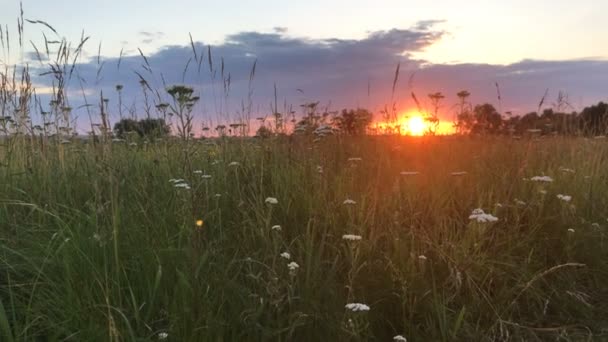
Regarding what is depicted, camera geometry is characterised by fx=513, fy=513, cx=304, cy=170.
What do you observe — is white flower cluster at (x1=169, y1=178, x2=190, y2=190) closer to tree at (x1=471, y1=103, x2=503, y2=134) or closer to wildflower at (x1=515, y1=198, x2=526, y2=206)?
wildflower at (x1=515, y1=198, x2=526, y2=206)

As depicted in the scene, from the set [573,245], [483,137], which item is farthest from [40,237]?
[483,137]

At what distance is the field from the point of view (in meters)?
2.36

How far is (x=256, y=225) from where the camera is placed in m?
3.27

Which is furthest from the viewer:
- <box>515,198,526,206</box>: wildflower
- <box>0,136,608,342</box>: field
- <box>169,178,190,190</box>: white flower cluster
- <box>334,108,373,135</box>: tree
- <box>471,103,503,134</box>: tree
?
<box>471,103,503,134</box>: tree

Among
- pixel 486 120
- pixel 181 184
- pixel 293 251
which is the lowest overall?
pixel 293 251

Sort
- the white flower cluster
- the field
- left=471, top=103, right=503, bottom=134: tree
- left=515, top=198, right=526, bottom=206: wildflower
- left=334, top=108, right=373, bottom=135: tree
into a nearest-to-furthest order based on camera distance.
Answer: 1. the field
2. the white flower cluster
3. left=515, top=198, right=526, bottom=206: wildflower
4. left=334, top=108, right=373, bottom=135: tree
5. left=471, top=103, right=503, bottom=134: tree

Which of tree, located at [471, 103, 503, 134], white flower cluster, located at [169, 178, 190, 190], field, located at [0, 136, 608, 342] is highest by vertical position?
tree, located at [471, 103, 503, 134]

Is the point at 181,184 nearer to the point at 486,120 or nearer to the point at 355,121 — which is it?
the point at 355,121

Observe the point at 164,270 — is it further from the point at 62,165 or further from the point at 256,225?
the point at 62,165

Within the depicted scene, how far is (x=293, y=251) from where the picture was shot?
10.3 ft

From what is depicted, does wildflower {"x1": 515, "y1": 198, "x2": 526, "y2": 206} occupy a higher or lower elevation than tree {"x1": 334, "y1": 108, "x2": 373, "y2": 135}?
lower

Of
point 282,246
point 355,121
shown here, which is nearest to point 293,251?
point 282,246

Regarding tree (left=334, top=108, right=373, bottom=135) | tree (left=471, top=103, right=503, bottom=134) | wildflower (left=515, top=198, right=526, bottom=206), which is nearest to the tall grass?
wildflower (left=515, top=198, right=526, bottom=206)

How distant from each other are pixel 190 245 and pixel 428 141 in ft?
14.3
